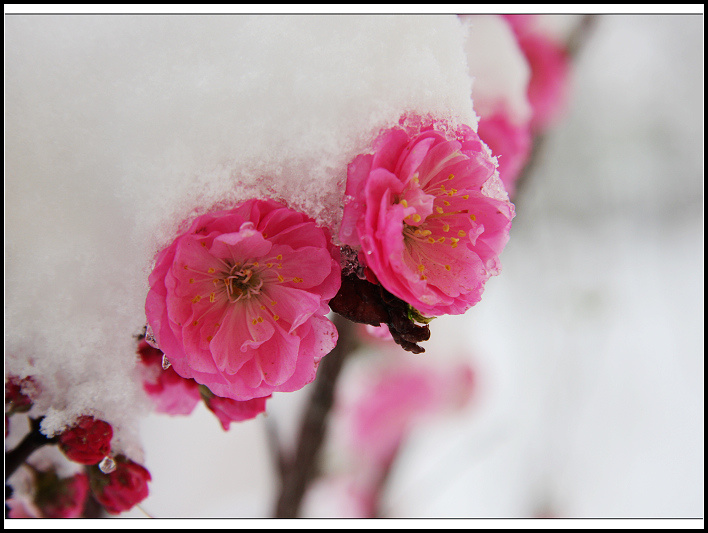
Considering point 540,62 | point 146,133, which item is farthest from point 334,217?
point 540,62

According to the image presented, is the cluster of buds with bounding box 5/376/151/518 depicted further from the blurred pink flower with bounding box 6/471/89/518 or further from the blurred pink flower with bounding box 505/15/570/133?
the blurred pink flower with bounding box 505/15/570/133

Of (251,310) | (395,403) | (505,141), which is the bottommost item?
(395,403)

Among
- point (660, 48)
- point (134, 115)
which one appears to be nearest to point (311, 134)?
point (134, 115)

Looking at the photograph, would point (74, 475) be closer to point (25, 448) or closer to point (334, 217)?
point (25, 448)

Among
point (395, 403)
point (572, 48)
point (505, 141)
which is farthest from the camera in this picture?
point (395, 403)

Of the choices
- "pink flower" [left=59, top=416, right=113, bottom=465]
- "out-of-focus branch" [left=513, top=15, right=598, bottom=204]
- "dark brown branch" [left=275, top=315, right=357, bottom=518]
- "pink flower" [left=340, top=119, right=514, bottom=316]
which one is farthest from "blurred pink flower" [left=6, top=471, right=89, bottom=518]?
"out-of-focus branch" [left=513, top=15, right=598, bottom=204]

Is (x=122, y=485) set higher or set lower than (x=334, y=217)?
lower

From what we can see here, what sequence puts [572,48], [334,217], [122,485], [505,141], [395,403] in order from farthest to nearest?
1. [395,403]
2. [572,48]
3. [505,141]
4. [122,485]
5. [334,217]
